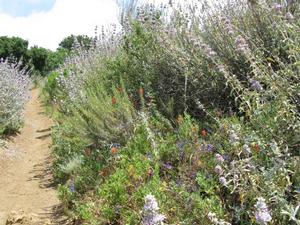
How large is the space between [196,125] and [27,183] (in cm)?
345

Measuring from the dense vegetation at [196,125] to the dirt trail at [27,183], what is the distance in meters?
0.28

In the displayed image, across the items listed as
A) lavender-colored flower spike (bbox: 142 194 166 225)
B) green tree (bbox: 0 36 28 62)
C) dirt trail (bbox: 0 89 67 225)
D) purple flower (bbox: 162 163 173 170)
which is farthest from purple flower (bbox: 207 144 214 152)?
green tree (bbox: 0 36 28 62)

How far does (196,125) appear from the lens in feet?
14.1

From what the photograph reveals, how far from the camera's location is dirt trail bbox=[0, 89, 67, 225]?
198 inches

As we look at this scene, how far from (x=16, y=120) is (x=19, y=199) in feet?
16.8

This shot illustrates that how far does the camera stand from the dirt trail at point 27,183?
5031mm

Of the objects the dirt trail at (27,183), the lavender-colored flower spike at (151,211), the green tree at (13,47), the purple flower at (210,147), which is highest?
the green tree at (13,47)

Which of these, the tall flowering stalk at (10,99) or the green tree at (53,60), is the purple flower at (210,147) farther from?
the green tree at (53,60)

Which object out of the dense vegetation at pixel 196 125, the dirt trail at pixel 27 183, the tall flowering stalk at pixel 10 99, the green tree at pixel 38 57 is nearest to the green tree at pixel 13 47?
the green tree at pixel 38 57

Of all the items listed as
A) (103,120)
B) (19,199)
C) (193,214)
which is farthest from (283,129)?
(19,199)

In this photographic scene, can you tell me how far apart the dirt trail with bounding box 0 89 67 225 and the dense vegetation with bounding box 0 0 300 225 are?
285 mm

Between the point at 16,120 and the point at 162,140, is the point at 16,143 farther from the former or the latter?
the point at 162,140

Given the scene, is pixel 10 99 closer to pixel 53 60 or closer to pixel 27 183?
pixel 27 183

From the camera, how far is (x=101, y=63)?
757 cm
